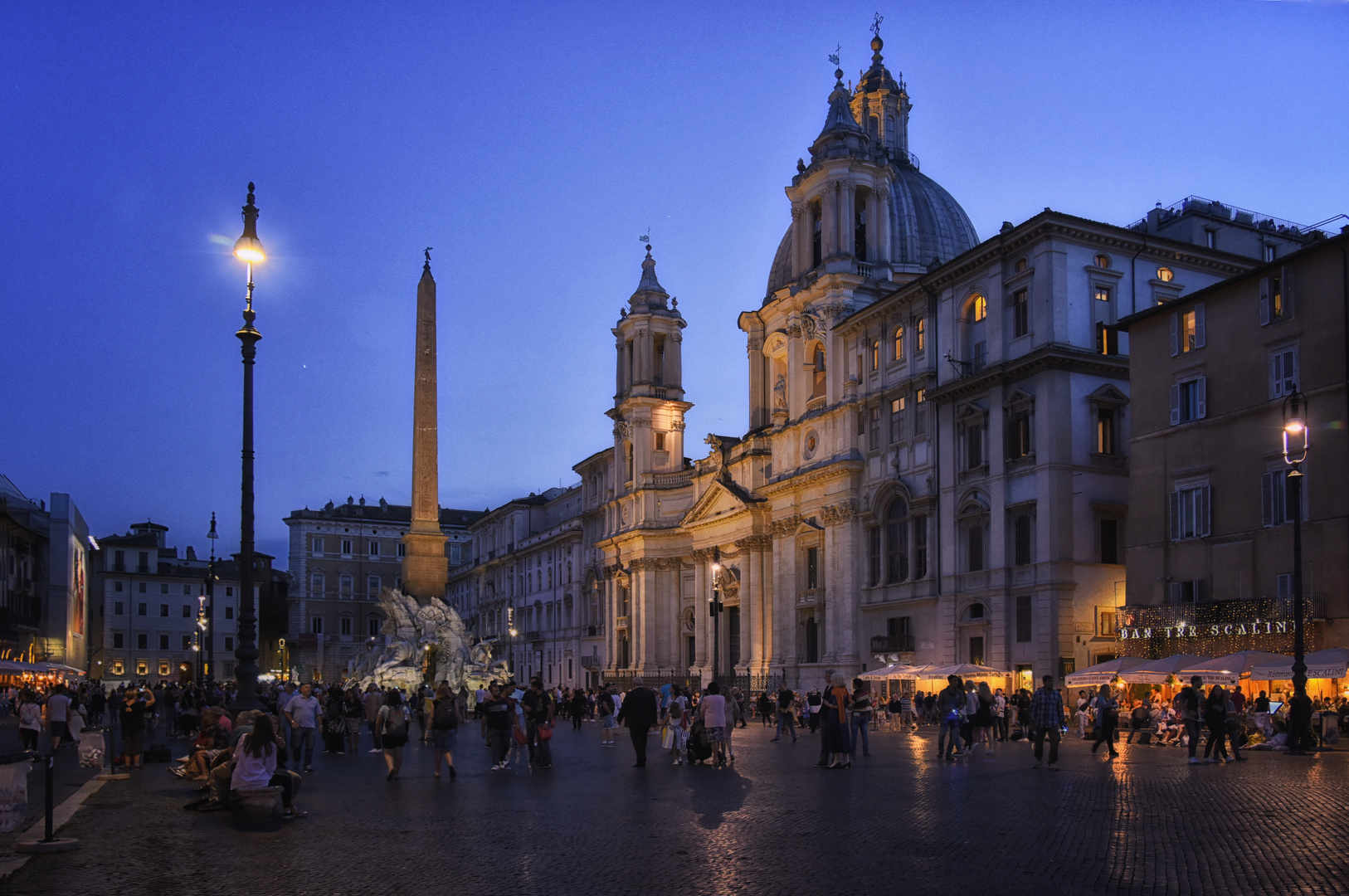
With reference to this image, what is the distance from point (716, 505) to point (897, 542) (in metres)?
19.0

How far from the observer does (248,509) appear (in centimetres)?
1941

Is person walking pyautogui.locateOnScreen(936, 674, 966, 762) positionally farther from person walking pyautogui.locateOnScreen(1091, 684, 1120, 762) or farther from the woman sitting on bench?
the woman sitting on bench

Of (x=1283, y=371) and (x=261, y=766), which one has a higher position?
(x=1283, y=371)

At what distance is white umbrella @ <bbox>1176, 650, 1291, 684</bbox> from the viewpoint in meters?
28.4

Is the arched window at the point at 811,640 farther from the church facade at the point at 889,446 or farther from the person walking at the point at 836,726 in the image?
the person walking at the point at 836,726

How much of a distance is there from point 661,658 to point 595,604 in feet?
42.5

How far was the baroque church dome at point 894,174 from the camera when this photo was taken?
190ft

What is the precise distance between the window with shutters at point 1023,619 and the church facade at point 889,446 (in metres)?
0.08

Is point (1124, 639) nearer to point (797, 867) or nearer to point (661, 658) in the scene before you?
point (797, 867)

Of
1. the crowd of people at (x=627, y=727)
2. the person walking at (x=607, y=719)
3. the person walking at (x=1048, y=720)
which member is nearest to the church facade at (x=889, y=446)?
the crowd of people at (x=627, y=727)

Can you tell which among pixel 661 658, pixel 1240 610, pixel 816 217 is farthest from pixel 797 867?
pixel 661 658

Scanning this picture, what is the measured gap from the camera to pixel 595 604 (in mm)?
82750

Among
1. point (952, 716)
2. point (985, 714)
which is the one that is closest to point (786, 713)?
point (985, 714)

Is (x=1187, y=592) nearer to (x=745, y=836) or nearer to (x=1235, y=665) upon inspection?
(x=1235, y=665)
